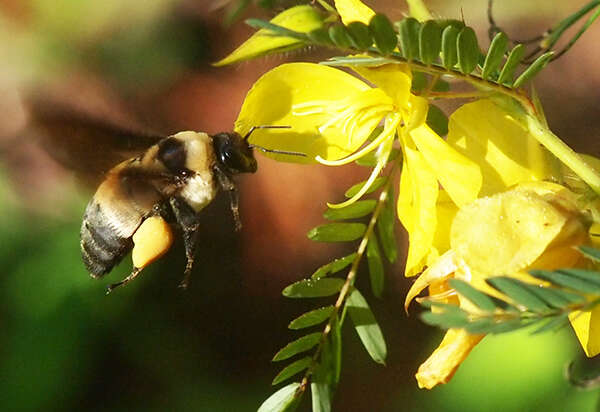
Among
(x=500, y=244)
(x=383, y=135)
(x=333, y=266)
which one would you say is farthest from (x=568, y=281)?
(x=333, y=266)

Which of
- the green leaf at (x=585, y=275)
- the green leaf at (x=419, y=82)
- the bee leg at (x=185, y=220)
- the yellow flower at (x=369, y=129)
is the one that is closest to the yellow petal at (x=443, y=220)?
the yellow flower at (x=369, y=129)

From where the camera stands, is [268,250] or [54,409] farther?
[268,250]

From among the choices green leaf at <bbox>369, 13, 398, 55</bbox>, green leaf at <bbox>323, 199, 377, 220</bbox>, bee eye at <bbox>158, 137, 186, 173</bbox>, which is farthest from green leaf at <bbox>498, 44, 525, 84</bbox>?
bee eye at <bbox>158, 137, 186, 173</bbox>

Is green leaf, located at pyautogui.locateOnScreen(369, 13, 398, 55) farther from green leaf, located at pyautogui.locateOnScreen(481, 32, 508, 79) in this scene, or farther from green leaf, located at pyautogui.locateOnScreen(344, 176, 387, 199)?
green leaf, located at pyautogui.locateOnScreen(344, 176, 387, 199)

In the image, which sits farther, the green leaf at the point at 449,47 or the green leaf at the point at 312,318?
the green leaf at the point at 312,318

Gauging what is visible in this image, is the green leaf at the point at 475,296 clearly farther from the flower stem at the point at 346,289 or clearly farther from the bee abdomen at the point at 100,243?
the bee abdomen at the point at 100,243

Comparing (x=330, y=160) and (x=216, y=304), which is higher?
(x=330, y=160)

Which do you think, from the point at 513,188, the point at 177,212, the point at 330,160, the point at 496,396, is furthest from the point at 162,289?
the point at 513,188

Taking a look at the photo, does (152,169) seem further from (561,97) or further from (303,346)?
(561,97)
